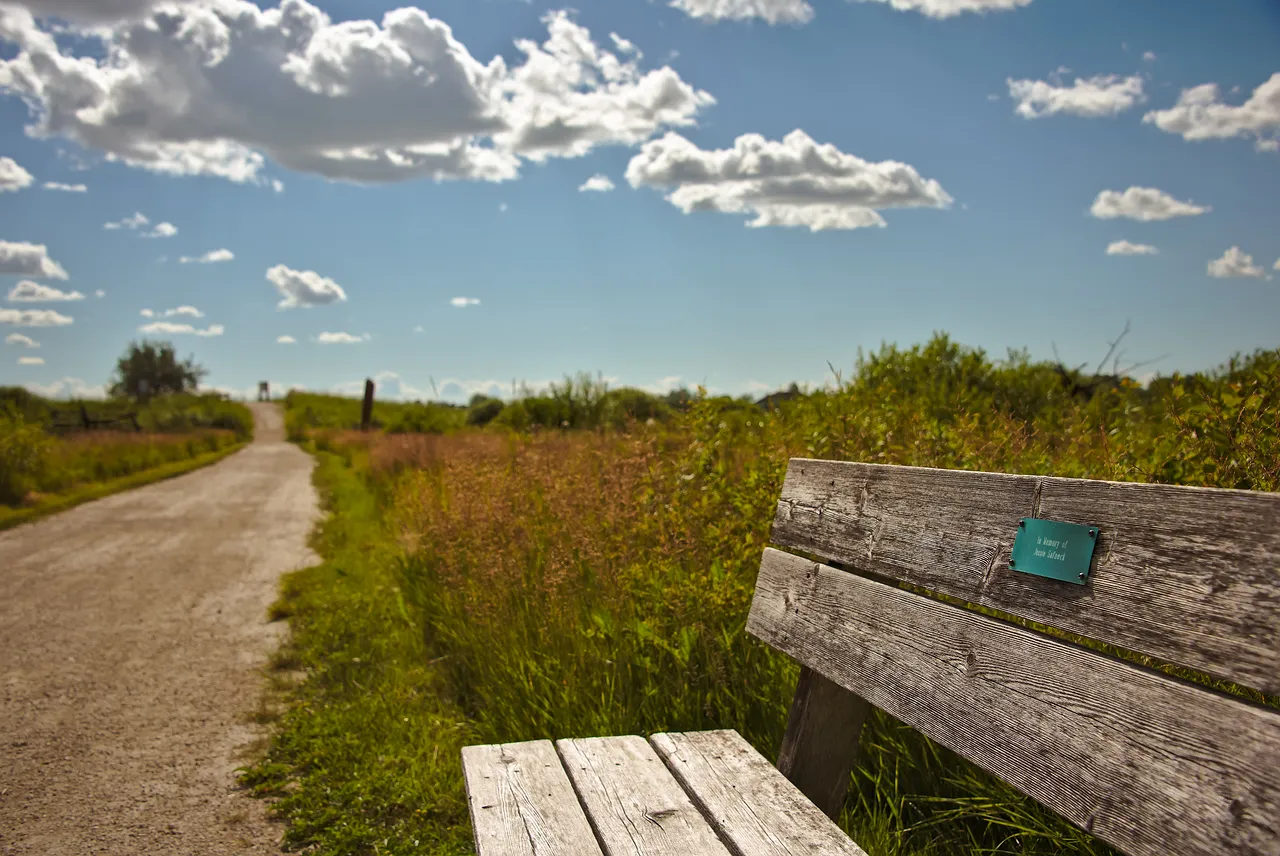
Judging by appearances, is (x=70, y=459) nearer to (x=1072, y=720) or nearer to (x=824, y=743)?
(x=824, y=743)

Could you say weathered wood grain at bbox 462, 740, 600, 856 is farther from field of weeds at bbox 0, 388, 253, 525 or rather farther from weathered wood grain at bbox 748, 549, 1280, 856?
field of weeds at bbox 0, 388, 253, 525

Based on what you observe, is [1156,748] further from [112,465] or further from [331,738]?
[112,465]

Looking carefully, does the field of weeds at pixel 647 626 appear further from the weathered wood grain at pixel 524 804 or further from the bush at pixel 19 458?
the bush at pixel 19 458

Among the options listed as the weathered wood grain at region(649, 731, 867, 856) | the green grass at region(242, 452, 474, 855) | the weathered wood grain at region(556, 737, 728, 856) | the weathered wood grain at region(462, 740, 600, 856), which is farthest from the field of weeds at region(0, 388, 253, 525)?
the weathered wood grain at region(649, 731, 867, 856)

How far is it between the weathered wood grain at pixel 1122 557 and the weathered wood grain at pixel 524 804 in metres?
1.01

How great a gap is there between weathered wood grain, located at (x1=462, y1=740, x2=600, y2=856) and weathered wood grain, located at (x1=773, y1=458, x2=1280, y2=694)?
1.01 meters

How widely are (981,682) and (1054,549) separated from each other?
347 mm

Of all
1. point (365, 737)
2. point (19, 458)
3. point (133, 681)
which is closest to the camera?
point (365, 737)

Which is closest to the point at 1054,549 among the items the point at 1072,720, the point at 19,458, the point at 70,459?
the point at 1072,720

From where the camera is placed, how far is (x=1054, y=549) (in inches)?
67.4

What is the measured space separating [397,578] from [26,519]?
8.81 meters

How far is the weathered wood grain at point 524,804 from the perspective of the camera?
1.92m

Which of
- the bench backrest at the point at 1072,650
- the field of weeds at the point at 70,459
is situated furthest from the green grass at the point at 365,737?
the field of weeds at the point at 70,459

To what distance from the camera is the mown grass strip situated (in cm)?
1188
